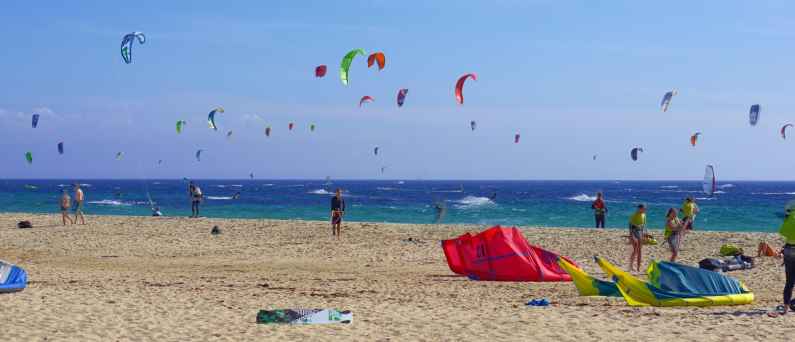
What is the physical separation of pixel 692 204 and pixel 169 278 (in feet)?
34.0

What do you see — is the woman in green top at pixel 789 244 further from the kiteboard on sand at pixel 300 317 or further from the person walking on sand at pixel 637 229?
the person walking on sand at pixel 637 229

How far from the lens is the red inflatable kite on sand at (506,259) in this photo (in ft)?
37.5

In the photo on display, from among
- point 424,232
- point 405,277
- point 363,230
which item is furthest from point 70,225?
point 405,277

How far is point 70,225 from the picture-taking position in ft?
71.1

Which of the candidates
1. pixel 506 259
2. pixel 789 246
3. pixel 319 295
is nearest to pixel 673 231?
pixel 506 259

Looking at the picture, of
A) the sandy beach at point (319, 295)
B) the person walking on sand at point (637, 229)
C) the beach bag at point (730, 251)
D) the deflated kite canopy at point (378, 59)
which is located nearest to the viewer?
the sandy beach at point (319, 295)

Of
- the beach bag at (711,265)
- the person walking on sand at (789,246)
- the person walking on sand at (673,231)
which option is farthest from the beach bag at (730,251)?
the person walking on sand at (789,246)

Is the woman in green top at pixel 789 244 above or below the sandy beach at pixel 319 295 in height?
above

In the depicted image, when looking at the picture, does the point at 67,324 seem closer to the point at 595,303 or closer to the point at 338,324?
the point at 338,324

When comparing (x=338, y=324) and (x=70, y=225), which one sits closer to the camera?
(x=338, y=324)

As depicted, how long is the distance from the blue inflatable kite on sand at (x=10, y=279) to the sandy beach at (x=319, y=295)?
0.36 feet

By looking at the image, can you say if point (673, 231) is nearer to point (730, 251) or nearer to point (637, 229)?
point (637, 229)

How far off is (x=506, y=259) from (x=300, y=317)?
4135mm

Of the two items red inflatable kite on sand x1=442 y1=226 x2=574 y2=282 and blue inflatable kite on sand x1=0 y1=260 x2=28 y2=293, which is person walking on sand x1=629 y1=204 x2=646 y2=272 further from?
blue inflatable kite on sand x1=0 y1=260 x2=28 y2=293
